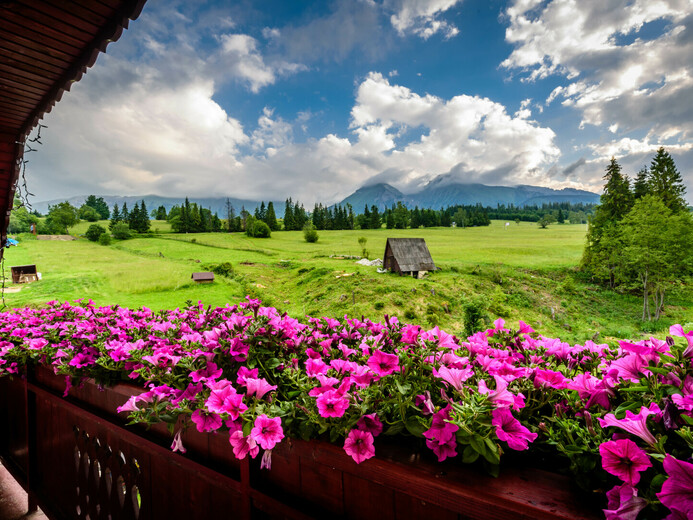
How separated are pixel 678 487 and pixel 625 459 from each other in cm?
6

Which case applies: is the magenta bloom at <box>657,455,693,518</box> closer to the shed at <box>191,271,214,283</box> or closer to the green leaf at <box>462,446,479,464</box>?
the green leaf at <box>462,446,479,464</box>

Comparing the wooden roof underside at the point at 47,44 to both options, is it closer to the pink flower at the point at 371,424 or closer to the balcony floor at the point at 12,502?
the pink flower at the point at 371,424

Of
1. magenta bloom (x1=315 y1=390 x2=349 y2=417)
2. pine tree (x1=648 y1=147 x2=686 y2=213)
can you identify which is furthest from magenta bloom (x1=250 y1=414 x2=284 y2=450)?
pine tree (x1=648 y1=147 x2=686 y2=213)

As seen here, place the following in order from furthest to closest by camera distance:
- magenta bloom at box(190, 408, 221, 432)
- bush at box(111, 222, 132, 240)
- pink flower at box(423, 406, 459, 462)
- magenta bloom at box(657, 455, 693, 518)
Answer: bush at box(111, 222, 132, 240), magenta bloom at box(190, 408, 221, 432), pink flower at box(423, 406, 459, 462), magenta bloom at box(657, 455, 693, 518)

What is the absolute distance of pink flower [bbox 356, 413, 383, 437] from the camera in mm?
759

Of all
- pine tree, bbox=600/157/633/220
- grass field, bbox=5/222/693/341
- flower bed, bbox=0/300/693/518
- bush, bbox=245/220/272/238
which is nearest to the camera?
flower bed, bbox=0/300/693/518

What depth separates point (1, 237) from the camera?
147 inches

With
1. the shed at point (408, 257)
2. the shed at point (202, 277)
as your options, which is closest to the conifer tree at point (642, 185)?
the shed at point (408, 257)

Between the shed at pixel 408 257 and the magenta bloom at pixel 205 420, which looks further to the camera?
the shed at pixel 408 257

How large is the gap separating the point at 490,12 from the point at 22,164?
23.9m

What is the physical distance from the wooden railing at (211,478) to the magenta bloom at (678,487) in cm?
17

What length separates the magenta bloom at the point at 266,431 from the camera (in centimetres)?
74

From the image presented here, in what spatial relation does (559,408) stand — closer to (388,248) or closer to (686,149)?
(388,248)

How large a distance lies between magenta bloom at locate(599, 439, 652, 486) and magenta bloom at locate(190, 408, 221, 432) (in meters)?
0.89
